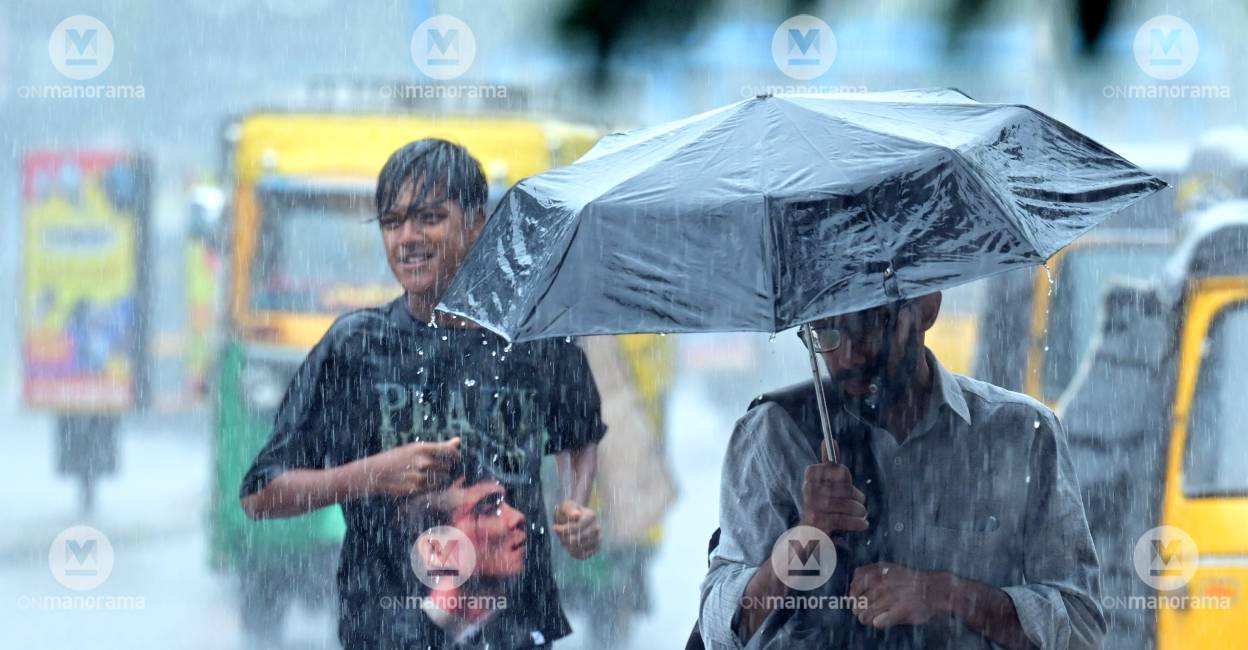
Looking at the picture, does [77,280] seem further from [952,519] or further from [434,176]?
[952,519]

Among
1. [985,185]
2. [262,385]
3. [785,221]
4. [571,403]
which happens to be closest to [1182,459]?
[571,403]

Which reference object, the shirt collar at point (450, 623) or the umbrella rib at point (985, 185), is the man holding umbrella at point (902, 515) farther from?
the shirt collar at point (450, 623)

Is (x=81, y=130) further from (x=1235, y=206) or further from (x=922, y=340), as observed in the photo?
(x=922, y=340)

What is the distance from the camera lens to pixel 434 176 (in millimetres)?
3891

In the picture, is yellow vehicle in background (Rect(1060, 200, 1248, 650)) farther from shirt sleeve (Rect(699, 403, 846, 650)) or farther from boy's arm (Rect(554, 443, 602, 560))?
shirt sleeve (Rect(699, 403, 846, 650))

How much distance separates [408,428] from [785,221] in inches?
59.1

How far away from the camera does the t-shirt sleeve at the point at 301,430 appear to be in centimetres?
372

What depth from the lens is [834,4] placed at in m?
4.94

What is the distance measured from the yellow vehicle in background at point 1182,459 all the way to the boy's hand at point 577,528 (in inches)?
86.1

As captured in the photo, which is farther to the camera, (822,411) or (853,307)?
(822,411)

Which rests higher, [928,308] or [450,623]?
[928,308]

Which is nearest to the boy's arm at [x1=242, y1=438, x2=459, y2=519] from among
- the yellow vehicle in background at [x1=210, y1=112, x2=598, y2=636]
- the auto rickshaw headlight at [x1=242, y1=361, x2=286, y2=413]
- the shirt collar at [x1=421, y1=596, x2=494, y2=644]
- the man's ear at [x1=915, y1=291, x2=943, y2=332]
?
the shirt collar at [x1=421, y1=596, x2=494, y2=644]

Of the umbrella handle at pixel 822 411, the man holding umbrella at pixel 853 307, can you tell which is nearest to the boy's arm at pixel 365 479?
the man holding umbrella at pixel 853 307

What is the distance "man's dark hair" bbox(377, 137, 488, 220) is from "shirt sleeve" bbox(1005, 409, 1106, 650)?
5.30ft
